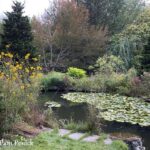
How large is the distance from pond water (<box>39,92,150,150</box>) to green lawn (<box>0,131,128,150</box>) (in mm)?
1440

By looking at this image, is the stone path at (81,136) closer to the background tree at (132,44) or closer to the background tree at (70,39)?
the background tree at (132,44)

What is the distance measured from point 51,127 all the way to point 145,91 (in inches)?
274

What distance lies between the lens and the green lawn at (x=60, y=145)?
499 cm

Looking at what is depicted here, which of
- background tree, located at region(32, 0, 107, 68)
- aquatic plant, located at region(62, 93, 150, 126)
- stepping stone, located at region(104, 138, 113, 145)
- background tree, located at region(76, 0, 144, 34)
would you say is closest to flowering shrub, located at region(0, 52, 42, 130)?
stepping stone, located at region(104, 138, 113, 145)

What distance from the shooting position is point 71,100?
12.2 meters

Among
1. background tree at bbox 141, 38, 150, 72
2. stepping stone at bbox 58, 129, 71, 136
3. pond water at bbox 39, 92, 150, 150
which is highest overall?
background tree at bbox 141, 38, 150, 72

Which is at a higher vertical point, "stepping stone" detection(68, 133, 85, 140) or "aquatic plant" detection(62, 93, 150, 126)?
"stepping stone" detection(68, 133, 85, 140)

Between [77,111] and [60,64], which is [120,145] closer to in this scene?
[77,111]

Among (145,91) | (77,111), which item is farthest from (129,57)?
(77,111)

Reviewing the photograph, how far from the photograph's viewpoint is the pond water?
7.70 metres

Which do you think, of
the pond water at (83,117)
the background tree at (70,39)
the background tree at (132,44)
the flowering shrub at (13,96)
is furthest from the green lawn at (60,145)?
the background tree at (70,39)

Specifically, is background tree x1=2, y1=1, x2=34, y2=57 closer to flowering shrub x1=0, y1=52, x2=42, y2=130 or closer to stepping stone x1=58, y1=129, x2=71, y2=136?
flowering shrub x1=0, y1=52, x2=42, y2=130

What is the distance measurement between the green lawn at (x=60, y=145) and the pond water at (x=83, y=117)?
4.73 ft

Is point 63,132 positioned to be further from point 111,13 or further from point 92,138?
point 111,13
